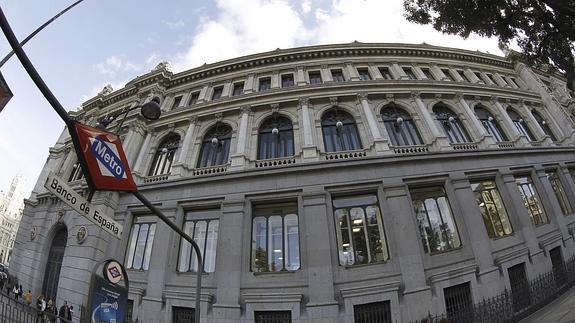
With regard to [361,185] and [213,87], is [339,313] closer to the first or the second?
[361,185]

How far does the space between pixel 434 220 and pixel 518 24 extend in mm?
8743

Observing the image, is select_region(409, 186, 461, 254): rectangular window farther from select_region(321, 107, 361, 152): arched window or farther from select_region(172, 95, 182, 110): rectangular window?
select_region(172, 95, 182, 110): rectangular window

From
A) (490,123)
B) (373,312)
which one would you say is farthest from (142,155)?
(490,123)

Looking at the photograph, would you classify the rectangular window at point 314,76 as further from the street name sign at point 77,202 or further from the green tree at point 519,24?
the street name sign at point 77,202

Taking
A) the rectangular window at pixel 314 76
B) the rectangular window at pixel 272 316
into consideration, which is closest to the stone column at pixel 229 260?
the rectangular window at pixel 272 316

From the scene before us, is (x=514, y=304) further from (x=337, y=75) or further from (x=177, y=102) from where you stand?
(x=177, y=102)

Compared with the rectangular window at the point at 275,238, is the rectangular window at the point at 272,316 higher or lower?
lower

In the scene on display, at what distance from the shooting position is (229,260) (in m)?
12.5

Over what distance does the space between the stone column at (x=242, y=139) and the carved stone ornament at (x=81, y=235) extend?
29.9ft

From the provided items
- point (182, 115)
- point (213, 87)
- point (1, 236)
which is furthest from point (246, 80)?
point (1, 236)

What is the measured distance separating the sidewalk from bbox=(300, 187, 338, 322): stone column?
6911 millimetres

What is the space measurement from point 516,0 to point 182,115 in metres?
17.7

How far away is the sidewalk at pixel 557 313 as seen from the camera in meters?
8.05

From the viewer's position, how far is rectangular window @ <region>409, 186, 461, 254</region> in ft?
42.7
